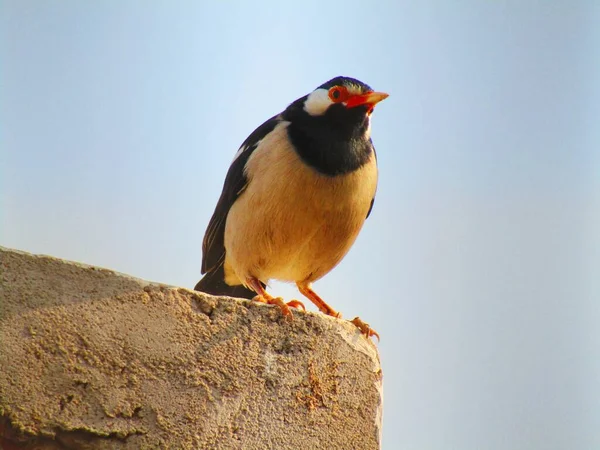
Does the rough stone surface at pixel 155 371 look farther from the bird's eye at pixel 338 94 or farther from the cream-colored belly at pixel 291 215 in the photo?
the bird's eye at pixel 338 94

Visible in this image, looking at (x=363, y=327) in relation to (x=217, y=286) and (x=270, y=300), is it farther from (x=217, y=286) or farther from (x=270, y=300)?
(x=217, y=286)

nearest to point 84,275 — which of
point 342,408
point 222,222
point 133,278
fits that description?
point 133,278

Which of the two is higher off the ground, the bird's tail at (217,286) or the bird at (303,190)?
the bird at (303,190)

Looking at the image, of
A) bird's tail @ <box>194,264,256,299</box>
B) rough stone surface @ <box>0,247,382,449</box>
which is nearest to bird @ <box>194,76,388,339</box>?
bird's tail @ <box>194,264,256,299</box>

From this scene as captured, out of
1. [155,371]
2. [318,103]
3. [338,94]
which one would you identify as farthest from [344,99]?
[155,371]

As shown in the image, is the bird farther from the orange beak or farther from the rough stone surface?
the rough stone surface

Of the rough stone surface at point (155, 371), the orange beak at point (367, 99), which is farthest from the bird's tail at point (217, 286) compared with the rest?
the rough stone surface at point (155, 371)

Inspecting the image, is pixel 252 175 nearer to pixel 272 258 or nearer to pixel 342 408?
pixel 272 258
